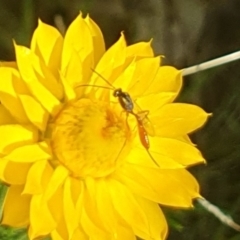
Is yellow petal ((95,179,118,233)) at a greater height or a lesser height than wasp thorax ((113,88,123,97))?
lesser

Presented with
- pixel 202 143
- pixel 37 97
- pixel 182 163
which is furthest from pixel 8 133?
pixel 202 143

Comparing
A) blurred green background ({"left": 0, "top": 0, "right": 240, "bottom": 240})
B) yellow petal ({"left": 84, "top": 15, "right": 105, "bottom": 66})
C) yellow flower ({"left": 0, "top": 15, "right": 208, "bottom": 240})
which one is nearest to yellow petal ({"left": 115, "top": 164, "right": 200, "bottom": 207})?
yellow flower ({"left": 0, "top": 15, "right": 208, "bottom": 240})

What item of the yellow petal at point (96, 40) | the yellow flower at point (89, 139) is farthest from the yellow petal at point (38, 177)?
the yellow petal at point (96, 40)

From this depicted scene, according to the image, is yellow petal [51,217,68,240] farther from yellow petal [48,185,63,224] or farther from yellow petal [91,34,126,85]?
yellow petal [91,34,126,85]

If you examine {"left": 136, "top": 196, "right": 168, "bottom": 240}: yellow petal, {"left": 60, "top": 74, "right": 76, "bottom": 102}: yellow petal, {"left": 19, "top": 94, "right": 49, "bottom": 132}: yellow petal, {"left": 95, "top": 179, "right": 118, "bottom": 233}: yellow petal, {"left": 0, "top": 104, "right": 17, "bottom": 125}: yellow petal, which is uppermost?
{"left": 60, "top": 74, "right": 76, "bottom": 102}: yellow petal

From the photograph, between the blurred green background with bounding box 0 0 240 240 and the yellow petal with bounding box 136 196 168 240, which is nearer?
the yellow petal with bounding box 136 196 168 240

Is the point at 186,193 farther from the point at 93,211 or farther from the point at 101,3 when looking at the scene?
the point at 101,3
